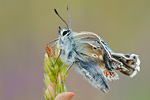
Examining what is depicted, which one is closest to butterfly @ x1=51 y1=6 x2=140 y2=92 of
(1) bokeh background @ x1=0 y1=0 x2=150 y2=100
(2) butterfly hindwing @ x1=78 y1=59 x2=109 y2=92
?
(2) butterfly hindwing @ x1=78 y1=59 x2=109 y2=92

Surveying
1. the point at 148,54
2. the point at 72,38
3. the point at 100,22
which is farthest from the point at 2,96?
the point at 148,54

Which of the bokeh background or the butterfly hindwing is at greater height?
the bokeh background

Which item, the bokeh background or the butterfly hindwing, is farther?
the bokeh background

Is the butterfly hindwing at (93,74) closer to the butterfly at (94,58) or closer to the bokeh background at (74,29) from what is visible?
the butterfly at (94,58)

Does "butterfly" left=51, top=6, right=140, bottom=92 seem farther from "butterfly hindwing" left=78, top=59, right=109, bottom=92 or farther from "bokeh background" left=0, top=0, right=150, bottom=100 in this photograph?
"bokeh background" left=0, top=0, right=150, bottom=100

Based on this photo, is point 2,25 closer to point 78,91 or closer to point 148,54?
point 78,91

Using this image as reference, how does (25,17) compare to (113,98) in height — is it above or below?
above

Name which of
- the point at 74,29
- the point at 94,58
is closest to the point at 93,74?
the point at 94,58
